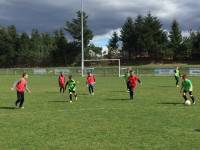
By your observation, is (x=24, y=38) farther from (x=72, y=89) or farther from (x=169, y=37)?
(x=72, y=89)

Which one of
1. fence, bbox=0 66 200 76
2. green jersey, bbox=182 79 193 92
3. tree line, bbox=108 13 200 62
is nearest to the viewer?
green jersey, bbox=182 79 193 92

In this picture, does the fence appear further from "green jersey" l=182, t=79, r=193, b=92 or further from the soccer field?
the soccer field

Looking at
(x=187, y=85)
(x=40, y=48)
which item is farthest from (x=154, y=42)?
(x=187, y=85)

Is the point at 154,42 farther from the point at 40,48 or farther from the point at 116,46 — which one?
the point at 40,48

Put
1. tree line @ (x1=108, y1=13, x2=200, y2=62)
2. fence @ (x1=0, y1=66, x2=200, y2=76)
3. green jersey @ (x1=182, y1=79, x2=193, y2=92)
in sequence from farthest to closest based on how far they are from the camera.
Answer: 1. tree line @ (x1=108, y1=13, x2=200, y2=62)
2. fence @ (x1=0, y1=66, x2=200, y2=76)
3. green jersey @ (x1=182, y1=79, x2=193, y2=92)

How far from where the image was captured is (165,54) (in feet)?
366

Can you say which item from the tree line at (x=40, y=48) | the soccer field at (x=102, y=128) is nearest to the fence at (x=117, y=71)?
the tree line at (x=40, y=48)

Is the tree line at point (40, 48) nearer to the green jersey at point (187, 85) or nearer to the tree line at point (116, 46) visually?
the tree line at point (116, 46)

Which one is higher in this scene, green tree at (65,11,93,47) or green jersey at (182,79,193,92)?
green tree at (65,11,93,47)

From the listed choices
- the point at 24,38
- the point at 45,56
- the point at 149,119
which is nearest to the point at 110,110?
the point at 149,119

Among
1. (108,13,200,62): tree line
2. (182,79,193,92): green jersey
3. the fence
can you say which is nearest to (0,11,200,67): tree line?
(108,13,200,62): tree line

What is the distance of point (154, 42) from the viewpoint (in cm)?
11306

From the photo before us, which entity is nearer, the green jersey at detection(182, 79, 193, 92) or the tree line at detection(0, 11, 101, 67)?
the green jersey at detection(182, 79, 193, 92)

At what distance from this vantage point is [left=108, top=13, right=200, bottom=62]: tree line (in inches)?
4370
